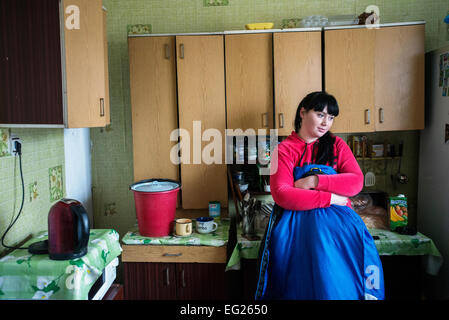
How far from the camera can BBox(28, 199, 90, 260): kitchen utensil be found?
5.02 ft

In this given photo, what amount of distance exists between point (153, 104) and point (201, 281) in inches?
47.6

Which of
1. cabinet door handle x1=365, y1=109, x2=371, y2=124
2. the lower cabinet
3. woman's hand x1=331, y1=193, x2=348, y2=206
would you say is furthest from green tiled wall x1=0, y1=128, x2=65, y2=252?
cabinet door handle x1=365, y1=109, x2=371, y2=124

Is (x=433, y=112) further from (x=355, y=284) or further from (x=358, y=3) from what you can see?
(x=355, y=284)

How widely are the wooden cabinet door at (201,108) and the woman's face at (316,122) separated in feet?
2.30

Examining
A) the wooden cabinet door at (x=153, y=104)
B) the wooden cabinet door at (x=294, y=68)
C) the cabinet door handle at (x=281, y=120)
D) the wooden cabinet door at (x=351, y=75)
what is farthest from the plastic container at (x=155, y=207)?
the wooden cabinet door at (x=351, y=75)

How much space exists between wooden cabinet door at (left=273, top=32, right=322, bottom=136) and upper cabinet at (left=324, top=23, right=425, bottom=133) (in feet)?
0.26

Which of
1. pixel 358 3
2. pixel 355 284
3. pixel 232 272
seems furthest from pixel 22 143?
pixel 358 3

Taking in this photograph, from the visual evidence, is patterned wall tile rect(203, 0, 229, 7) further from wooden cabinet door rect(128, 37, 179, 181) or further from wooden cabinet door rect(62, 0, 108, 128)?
wooden cabinet door rect(62, 0, 108, 128)

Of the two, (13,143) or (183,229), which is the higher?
(13,143)

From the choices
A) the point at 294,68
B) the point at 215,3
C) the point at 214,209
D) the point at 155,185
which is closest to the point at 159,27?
the point at 215,3

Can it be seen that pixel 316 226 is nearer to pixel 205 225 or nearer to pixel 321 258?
pixel 321 258

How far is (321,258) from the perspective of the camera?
178cm

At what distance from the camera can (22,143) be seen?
76.3 inches

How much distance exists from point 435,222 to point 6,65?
2.71 meters
